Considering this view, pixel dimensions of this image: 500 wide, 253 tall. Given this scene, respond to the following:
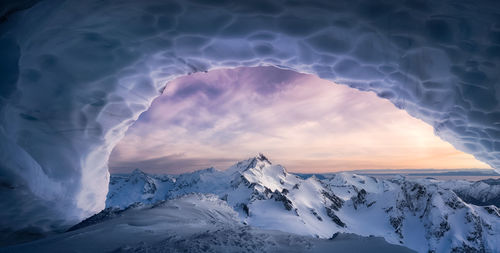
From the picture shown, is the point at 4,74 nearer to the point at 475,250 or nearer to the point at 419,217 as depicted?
the point at 475,250

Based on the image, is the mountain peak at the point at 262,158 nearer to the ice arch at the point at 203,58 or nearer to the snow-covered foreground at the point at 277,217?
Answer: the snow-covered foreground at the point at 277,217

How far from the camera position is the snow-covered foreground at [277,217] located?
4.32 m

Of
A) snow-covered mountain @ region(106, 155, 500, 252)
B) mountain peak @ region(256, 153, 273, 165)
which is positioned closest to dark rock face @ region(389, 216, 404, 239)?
snow-covered mountain @ region(106, 155, 500, 252)

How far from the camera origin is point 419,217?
123 meters

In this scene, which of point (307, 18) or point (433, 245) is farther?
point (433, 245)

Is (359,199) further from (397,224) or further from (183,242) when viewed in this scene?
(183,242)

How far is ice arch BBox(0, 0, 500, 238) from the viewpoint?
15.6 feet

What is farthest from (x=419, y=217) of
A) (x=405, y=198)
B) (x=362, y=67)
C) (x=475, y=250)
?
(x=362, y=67)

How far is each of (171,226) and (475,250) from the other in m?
143

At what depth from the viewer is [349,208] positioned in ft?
498

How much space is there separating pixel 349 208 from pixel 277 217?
77106 millimetres

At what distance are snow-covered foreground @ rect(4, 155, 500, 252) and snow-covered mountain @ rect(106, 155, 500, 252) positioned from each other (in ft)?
1.42

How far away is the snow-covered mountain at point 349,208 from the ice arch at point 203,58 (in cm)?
7940

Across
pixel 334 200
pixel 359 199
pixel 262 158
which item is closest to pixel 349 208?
pixel 359 199
